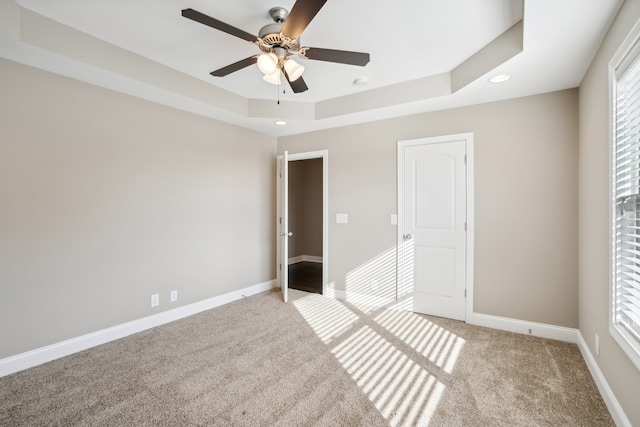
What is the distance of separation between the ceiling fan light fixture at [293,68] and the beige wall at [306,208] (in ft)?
15.7

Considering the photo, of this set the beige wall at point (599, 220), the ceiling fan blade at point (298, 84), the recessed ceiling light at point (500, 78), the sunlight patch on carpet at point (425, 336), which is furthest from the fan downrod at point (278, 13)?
the sunlight patch on carpet at point (425, 336)

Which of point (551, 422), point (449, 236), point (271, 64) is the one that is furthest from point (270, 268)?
point (551, 422)

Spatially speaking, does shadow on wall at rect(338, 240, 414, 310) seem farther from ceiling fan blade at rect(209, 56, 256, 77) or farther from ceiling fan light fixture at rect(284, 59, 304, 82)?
ceiling fan blade at rect(209, 56, 256, 77)

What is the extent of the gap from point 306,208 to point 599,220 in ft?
18.7

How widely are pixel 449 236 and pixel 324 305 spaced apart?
5.86 ft

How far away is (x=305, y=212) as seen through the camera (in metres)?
7.38

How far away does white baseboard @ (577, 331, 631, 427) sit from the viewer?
1.72m

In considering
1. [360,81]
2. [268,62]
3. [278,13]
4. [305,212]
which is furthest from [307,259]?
[278,13]

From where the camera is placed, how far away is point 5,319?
7.71 ft

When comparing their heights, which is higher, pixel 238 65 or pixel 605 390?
pixel 238 65

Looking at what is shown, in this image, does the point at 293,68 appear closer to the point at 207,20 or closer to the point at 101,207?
the point at 207,20

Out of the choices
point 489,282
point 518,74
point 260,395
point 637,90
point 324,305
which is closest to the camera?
point 637,90

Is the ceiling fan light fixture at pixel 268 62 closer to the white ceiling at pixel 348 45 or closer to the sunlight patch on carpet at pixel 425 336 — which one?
the white ceiling at pixel 348 45

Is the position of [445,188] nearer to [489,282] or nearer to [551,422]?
[489,282]
